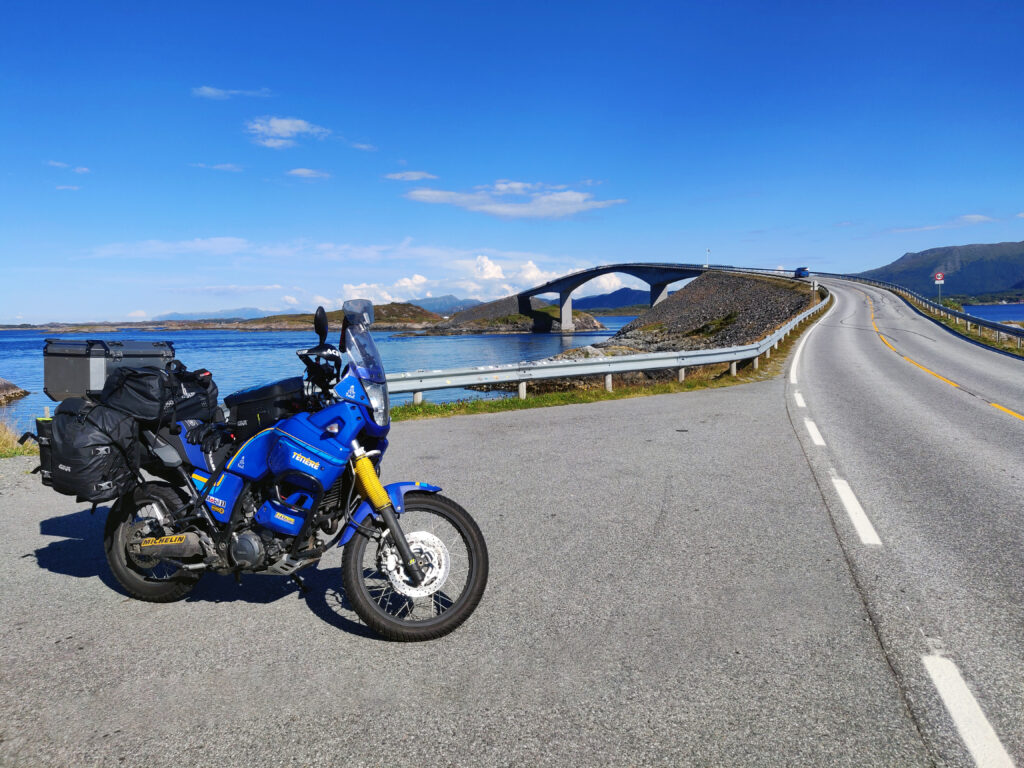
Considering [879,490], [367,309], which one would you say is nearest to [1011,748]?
[367,309]

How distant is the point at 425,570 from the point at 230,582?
1.71m

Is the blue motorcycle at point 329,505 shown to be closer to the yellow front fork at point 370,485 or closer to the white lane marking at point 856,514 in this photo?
the yellow front fork at point 370,485

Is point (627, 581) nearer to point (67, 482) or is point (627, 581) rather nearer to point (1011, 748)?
point (1011, 748)

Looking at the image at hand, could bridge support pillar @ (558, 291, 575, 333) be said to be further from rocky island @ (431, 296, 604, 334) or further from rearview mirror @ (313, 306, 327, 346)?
rearview mirror @ (313, 306, 327, 346)

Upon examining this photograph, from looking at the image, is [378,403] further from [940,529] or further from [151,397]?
[940,529]

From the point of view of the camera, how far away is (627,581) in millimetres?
4094

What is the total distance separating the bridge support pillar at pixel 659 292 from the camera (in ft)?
328

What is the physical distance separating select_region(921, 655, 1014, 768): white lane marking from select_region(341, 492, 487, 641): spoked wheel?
7.16 feet

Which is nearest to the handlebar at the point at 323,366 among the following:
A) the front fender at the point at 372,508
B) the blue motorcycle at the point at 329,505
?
the blue motorcycle at the point at 329,505

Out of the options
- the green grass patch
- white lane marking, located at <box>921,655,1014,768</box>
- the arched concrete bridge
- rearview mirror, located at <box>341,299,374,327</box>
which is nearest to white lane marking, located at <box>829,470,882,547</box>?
white lane marking, located at <box>921,655,1014,768</box>

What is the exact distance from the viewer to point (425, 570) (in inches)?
138

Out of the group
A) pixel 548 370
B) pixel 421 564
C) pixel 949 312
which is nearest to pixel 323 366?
pixel 421 564

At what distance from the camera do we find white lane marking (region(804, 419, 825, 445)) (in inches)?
339

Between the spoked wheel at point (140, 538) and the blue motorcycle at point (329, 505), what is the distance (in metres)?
0.04
